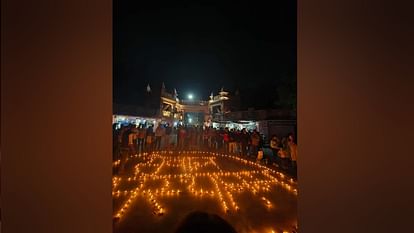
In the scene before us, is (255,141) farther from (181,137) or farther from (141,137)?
(141,137)

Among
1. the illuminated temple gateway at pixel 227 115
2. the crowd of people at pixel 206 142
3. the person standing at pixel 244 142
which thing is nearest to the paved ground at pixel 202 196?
the crowd of people at pixel 206 142

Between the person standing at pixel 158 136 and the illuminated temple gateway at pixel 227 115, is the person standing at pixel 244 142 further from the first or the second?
the person standing at pixel 158 136

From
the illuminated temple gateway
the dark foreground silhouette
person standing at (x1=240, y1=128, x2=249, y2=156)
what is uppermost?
the illuminated temple gateway

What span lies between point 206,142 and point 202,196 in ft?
23.0

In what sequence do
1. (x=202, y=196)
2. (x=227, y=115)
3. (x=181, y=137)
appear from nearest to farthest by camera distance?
(x=202, y=196)
(x=181, y=137)
(x=227, y=115)

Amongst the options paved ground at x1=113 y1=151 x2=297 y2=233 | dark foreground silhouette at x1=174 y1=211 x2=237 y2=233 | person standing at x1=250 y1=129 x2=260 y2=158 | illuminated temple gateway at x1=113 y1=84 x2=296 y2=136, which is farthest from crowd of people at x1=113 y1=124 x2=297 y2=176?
dark foreground silhouette at x1=174 y1=211 x2=237 y2=233

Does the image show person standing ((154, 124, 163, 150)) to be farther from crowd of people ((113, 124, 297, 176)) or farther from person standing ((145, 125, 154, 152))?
person standing ((145, 125, 154, 152))

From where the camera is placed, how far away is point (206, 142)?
1114cm

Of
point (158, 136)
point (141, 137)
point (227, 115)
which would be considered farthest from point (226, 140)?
point (227, 115)

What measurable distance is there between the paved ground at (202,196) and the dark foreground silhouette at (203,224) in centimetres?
10

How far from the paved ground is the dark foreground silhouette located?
0.10 meters

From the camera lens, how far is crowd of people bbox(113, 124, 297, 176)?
669 cm
